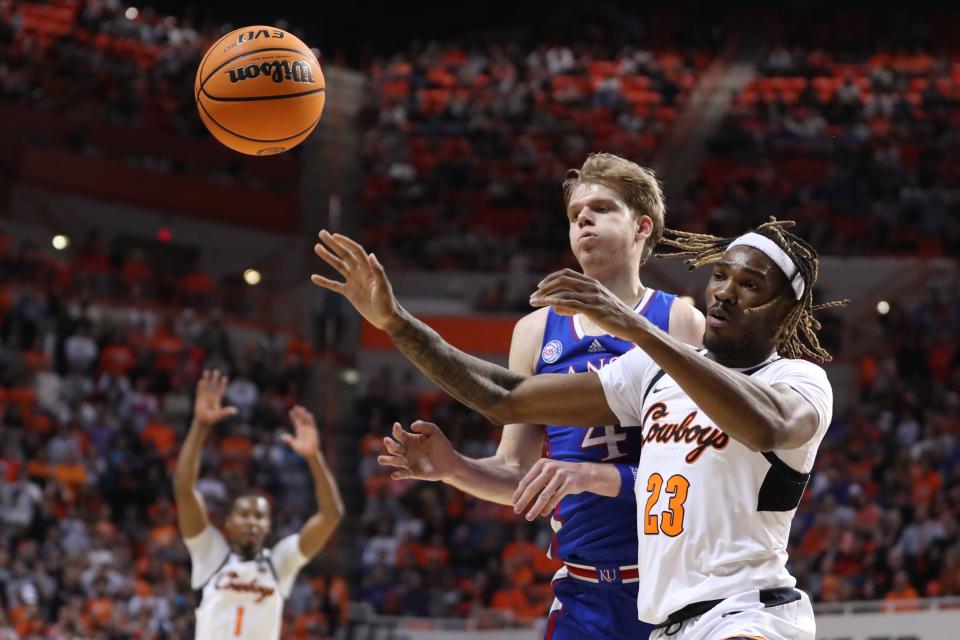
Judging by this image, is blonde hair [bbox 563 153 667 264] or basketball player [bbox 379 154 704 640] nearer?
basketball player [bbox 379 154 704 640]

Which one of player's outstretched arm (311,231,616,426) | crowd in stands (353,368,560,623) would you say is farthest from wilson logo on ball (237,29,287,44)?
crowd in stands (353,368,560,623)

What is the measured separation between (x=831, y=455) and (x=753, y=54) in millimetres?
14259

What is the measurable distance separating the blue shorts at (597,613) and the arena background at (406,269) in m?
8.20

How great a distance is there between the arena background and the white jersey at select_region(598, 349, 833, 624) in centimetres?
898

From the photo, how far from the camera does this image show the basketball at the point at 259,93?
6.09m

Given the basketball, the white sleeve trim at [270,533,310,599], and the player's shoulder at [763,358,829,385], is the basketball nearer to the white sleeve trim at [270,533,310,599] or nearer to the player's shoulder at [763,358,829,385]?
the player's shoulder at [763,358,829,385]

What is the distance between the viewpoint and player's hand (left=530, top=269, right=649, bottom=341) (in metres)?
3.64

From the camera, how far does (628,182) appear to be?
5312 millimetres

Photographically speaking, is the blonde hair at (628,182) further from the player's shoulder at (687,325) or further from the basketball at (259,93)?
the basketball at (259,93)

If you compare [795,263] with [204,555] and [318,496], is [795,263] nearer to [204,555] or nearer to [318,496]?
[318,496]

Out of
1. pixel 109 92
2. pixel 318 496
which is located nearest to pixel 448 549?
pixel 318 496

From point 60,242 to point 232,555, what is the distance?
12.6 metres

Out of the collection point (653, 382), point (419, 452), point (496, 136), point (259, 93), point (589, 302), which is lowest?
point (419, 452)

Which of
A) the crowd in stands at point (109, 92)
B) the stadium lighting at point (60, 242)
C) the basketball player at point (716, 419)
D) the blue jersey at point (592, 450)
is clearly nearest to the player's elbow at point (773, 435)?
the basketball player at point (716, 419)
